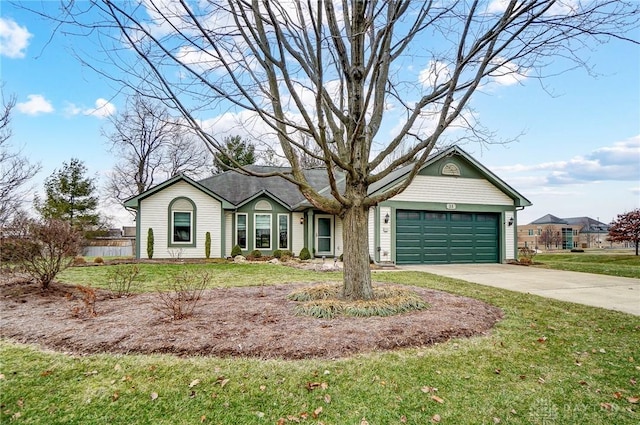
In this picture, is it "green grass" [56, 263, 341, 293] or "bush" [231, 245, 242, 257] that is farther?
"bush" [231, 245, 242, 257]

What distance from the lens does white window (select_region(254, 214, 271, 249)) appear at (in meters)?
17.4

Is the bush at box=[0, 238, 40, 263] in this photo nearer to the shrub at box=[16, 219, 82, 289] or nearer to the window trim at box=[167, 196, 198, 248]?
the shrub at box=[16, 219, 82, 289]

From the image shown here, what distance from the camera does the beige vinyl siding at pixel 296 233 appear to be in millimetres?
17688

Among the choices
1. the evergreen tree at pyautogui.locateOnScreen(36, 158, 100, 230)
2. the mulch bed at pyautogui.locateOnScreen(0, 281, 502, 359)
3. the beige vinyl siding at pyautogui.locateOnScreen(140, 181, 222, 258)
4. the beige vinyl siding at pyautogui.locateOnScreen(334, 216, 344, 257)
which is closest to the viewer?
the mulch bed at pyautogui.locateOnScreen(0, 281, 502, 359)

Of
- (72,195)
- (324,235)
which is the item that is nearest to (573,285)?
(324,235)

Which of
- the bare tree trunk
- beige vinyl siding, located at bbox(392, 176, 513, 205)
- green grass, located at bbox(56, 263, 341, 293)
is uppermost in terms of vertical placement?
beige vinyl siding, located at bbox(392, 176, 513, 205)

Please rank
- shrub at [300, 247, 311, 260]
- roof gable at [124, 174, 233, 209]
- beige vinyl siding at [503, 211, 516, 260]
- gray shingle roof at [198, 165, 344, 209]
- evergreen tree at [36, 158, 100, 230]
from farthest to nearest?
evergreen tree at [36, 158, 100, 230]
gray shingle roof at [198, 165, 344, 209]
shrub at [300, 247, 311, 260]
beige vinyl siding at [503, 211, 516, 260]
roof gable at [124, 174, 233, 209]

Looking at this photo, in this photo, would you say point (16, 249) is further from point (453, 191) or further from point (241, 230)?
point (453, 191)

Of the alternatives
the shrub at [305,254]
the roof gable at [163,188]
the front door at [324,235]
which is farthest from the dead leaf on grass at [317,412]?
the front door at [324,235]

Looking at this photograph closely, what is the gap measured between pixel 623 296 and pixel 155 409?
9.30m

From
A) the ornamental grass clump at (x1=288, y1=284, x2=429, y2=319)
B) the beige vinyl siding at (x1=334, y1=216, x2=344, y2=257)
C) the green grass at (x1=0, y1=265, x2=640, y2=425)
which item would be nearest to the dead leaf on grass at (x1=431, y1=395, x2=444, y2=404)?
the green grass at (x1=0, y1=265, x2=640, y2=425)

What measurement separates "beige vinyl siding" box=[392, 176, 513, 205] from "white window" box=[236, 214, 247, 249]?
7.35 meters

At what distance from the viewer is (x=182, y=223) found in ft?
53.7

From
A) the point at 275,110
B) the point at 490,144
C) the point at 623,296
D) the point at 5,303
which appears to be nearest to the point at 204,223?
the point at 5,303
